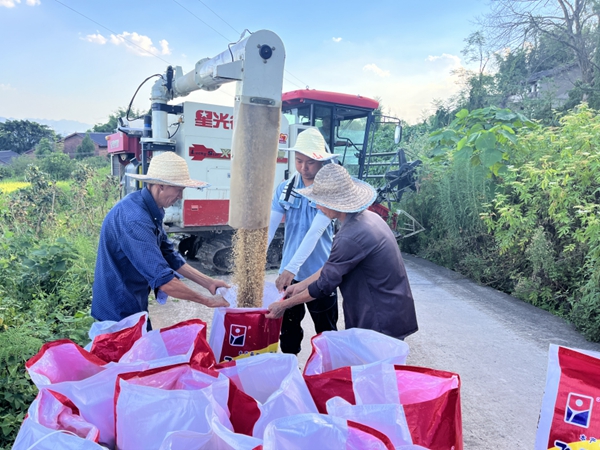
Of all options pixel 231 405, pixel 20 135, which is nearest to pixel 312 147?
pixel 231 405

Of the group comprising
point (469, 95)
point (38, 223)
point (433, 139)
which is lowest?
point (38, 223)

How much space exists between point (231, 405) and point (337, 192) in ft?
3.85

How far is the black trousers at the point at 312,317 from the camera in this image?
298 centimetres

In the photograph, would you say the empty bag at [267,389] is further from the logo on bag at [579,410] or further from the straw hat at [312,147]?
the straw hat at [312,147]

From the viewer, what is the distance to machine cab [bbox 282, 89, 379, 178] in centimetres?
663

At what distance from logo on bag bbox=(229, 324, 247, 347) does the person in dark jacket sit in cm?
16

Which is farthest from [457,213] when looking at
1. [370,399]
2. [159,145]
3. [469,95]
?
[469,95]

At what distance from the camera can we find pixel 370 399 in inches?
58.7

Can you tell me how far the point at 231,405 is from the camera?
1405 mm

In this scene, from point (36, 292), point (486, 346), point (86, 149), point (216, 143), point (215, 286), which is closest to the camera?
point (215, 286)

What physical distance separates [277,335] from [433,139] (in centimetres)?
643

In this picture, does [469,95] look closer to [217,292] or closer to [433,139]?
[433,139]

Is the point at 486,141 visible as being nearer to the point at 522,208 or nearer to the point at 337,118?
the point at 522,208

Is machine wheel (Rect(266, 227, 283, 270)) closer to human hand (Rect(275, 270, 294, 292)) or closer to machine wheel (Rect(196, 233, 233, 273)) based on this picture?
machine wheel (Rect(196, 233, 233, 273))
